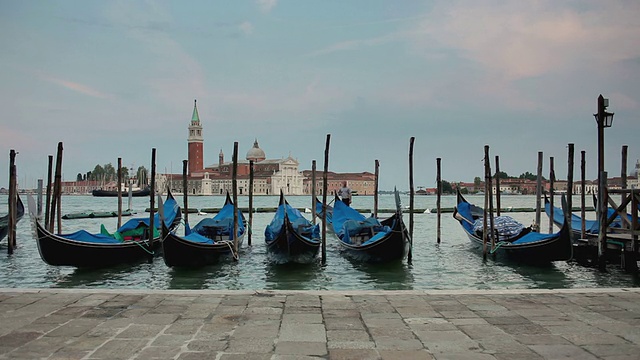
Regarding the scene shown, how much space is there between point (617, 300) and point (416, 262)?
493cm

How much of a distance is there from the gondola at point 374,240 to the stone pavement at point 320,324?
3.53 metres

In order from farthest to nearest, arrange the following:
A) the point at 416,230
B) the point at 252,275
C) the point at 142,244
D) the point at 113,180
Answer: the point at 113,180
the point at 416,230
the point at 142,244
the point at 252,275

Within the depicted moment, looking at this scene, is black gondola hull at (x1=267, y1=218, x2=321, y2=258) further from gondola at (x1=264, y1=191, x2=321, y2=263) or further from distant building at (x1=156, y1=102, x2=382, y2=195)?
distant building at (x1=156, y1=102, x2=382, y2=195)

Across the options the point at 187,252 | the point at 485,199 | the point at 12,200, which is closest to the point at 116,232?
the point at 187,252

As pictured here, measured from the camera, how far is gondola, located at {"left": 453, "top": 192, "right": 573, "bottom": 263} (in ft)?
23.0

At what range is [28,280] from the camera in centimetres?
673

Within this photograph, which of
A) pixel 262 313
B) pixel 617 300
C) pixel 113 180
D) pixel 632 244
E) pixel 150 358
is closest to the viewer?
pixel 150 358

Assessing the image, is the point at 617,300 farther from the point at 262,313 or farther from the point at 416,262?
the point at 416,262

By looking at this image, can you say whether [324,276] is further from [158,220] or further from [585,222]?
[585,222]

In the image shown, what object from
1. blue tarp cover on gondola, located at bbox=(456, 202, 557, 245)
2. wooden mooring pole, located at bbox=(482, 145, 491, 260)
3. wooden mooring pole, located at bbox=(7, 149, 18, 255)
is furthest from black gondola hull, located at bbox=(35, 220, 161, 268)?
blue tarp cover on gondola, located at bbox=(456, 202, 557, 245)

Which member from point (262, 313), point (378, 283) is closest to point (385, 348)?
point (262, 313)

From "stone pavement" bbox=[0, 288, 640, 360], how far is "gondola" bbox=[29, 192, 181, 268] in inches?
117

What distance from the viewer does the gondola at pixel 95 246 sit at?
6.59 metres

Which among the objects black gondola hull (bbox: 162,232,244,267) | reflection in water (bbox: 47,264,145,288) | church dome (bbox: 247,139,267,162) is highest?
church dome (bbox: 247,139,267,162)
